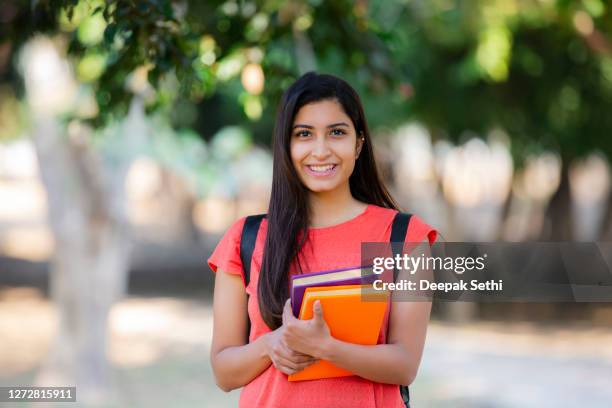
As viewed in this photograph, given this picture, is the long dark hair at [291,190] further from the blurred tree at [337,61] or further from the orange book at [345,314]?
the blurred tree at [337,61]

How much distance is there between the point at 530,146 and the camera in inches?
591

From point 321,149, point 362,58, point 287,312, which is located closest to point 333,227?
point 321,149

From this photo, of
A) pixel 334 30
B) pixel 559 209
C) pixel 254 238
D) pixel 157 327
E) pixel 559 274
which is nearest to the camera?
pixel 254 238

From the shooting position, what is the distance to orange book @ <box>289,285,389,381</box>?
85.0 inches

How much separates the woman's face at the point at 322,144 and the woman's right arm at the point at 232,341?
0.34 metres

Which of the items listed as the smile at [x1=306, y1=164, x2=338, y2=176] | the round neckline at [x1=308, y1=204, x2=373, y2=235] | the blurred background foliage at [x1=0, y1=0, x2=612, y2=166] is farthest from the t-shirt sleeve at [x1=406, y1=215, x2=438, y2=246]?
the blurred background foliage at [x1=0, y1=0, x2=612, y2=166]

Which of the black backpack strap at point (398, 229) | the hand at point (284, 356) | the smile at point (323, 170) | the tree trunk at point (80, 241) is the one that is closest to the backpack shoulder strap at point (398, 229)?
the black backpack strap at point (398, 229)

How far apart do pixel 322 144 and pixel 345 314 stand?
1.57 feet

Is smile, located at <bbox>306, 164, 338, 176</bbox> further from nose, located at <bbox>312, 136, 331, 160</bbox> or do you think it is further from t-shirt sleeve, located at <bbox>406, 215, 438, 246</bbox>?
t-shirt sleeve, located at <bbox>406, 215, 438, 246</bbox>

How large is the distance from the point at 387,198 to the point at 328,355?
57 cm

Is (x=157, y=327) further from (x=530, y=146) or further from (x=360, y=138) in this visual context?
(x=360, y=138)

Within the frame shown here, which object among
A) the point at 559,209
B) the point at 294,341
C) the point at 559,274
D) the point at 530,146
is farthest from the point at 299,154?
the point at 559,209

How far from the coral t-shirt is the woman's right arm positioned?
0.03 m

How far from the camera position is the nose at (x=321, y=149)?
2408 millimetres
